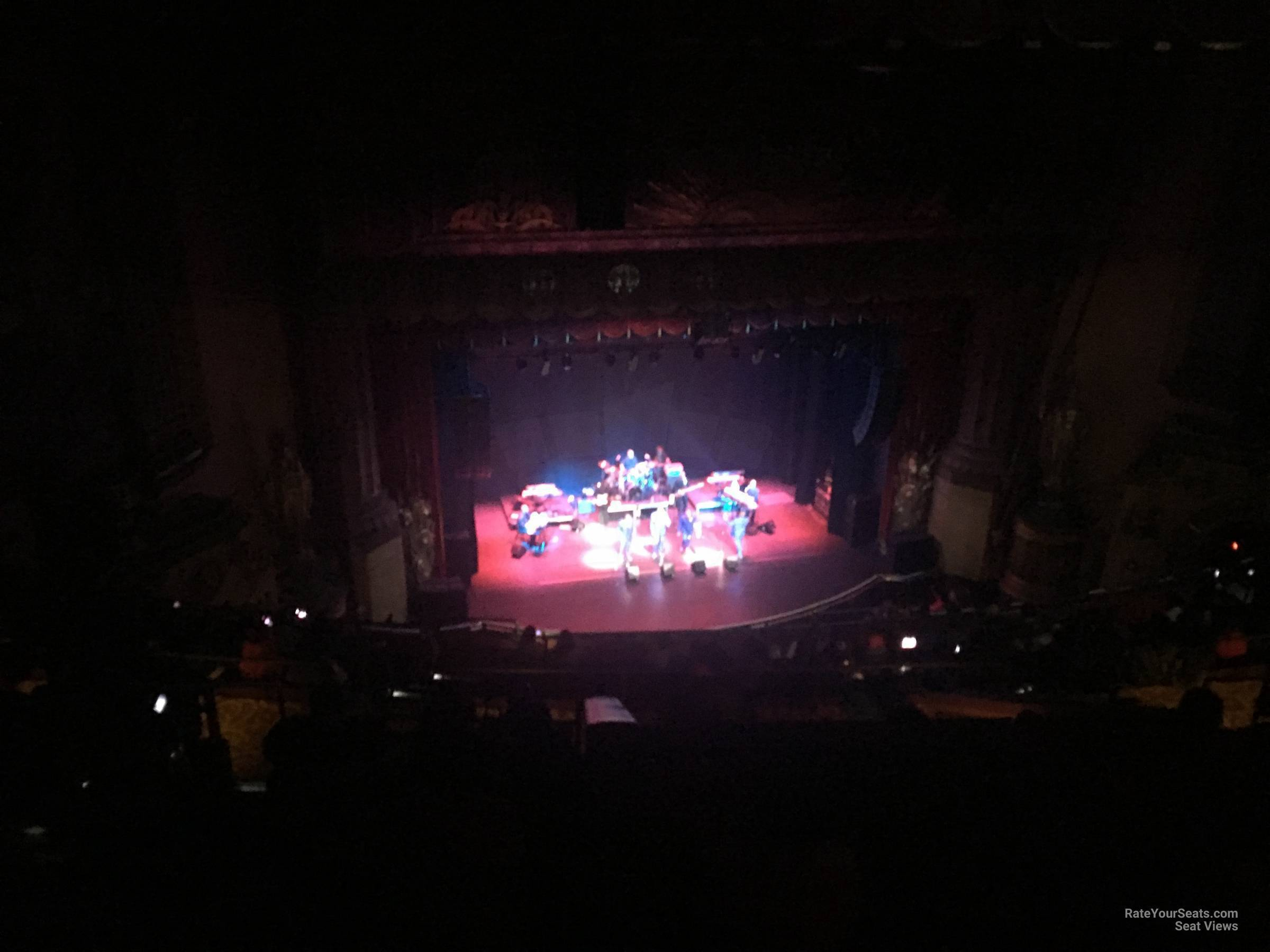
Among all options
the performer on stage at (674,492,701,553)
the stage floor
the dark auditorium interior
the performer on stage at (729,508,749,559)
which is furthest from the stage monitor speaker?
the performer on stage at (674,492,701,553)

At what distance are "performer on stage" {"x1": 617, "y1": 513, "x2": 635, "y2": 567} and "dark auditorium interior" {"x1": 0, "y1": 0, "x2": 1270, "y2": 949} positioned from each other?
0.20 metres

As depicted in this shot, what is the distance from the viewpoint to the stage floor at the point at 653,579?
31.9 ft

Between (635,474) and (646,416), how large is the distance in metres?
1.45

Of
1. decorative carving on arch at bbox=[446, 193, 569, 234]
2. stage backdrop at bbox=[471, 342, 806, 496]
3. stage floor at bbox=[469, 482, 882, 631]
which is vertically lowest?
stage floor at bbox=[469, 482, 882, 631]

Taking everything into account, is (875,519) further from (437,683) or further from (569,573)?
(437,683)

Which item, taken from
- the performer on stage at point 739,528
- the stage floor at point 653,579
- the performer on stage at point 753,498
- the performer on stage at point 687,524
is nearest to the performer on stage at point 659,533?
the stage floor at point 653,579

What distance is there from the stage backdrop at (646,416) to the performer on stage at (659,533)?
6.68 ft

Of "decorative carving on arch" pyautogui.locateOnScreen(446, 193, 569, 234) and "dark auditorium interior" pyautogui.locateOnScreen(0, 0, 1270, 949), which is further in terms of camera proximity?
"decorative carving on arch" pyautogui.locateOnScreen(446, 193, 569, 234)

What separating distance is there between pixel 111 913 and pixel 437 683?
58.6 inches

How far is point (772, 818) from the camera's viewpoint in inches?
116

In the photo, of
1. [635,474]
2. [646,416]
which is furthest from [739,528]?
[646,416]

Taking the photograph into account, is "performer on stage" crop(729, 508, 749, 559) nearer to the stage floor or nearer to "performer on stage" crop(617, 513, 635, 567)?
the stage floor

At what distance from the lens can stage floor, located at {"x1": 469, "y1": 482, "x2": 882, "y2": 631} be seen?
9711 millimetres

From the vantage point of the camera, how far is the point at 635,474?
11641 millimetres
